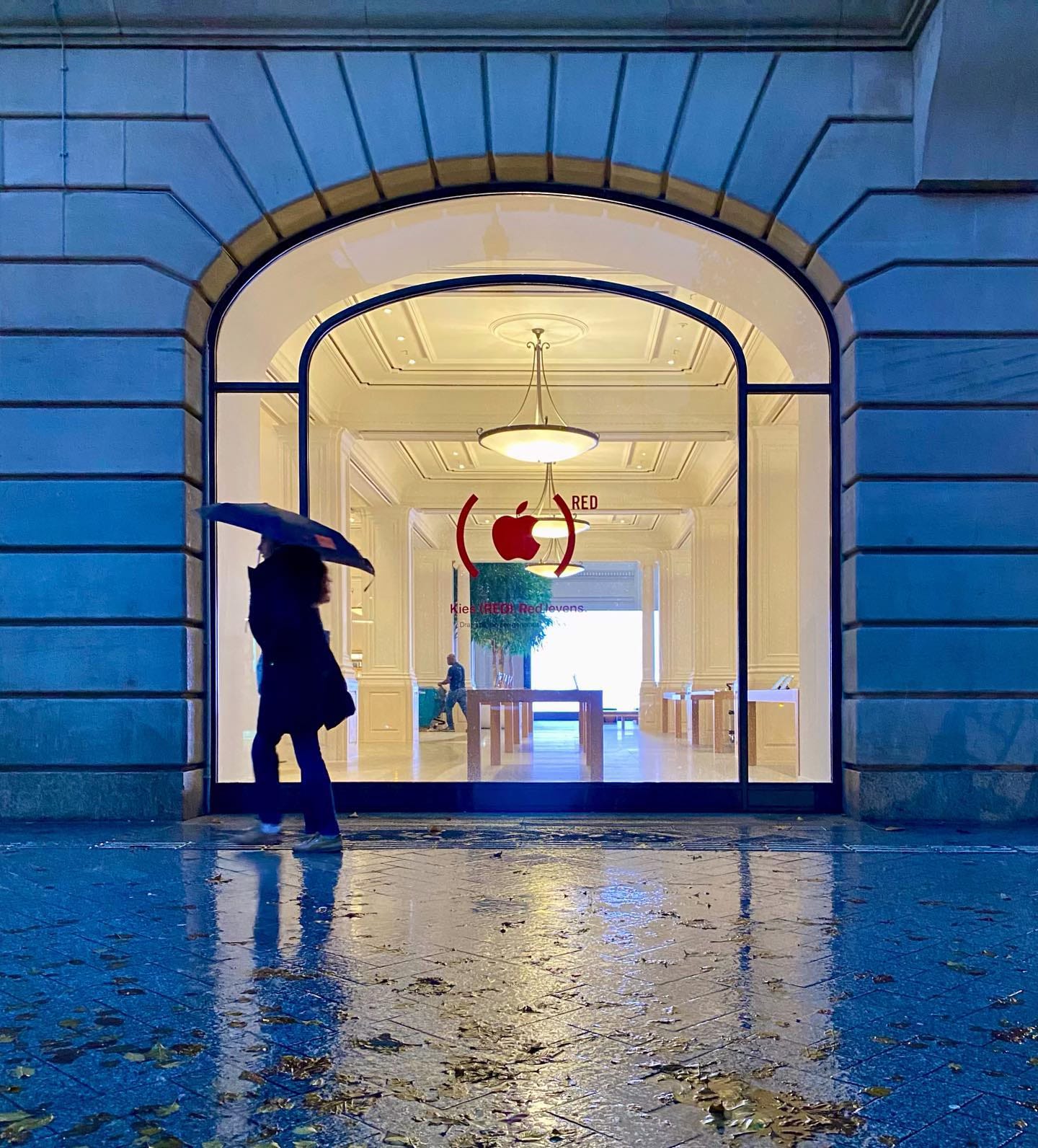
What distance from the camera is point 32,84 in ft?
26.3

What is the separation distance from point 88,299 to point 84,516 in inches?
60.8

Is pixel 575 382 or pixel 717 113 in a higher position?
pixel 717 113

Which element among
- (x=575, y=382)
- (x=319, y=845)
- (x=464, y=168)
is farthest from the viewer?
(x=575, y=382)

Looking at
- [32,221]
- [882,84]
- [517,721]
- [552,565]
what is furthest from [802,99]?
[32,221]

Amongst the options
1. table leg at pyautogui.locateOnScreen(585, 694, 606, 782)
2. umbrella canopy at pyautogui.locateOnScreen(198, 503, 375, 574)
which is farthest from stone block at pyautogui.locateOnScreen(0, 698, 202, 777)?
table leg at pyautogui.locateOnScreen(585, 694, 606, 782)

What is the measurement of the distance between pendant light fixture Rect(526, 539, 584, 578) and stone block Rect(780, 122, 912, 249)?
2.88 m

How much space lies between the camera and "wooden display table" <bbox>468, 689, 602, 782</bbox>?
8.50m

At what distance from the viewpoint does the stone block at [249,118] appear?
26.3 feet

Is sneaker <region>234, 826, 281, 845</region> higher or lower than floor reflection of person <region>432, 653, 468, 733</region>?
lower

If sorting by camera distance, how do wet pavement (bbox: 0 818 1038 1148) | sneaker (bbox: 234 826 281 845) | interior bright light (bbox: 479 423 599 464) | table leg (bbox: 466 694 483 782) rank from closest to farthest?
wet pavement (bbox: 0 818 1038 1148), sneaker (bbox: 234 826 281 845), table leg (bbox: 466 694 483 782), interior bright light (bbox: 479 423 599 464)

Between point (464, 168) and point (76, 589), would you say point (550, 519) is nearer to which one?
point (464, 168)

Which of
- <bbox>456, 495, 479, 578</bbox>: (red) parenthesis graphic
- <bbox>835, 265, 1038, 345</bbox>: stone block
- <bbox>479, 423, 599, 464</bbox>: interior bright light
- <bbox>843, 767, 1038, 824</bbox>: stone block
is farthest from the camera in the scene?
<bbox>479, 423, 599, 464</bbox>: interior bright light

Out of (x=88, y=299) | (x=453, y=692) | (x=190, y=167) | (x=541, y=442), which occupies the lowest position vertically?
(x=453, y=692)

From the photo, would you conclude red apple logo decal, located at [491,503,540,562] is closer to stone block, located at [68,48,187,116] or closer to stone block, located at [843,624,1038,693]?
stone block, located at [843,624,1038,693]
